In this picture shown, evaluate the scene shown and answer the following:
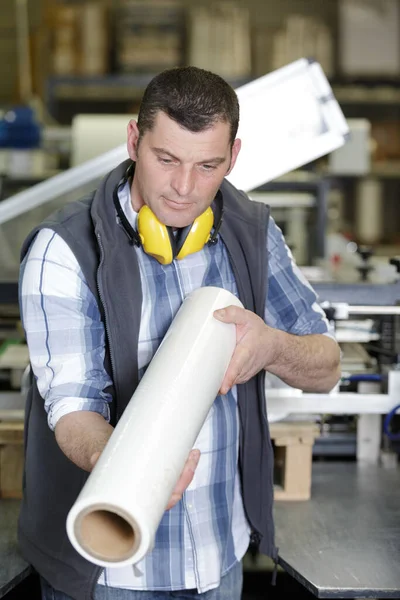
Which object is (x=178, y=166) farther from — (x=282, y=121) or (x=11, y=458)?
(x=11, y=458)

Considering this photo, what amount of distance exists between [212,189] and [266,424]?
46cm

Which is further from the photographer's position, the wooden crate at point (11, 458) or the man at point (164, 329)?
the wooden crate at point (11, 458)

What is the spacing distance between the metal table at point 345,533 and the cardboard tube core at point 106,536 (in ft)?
2.17

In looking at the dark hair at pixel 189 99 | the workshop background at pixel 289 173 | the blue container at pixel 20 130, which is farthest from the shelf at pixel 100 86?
the dark hair at pixel 189 99

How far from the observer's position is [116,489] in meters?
0.92

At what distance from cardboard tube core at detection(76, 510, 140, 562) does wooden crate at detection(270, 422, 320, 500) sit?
3.46ft

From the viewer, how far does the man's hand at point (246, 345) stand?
122cm

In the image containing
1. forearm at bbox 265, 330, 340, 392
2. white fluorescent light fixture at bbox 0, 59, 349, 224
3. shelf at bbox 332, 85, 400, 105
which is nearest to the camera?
forearm at bbox 265, 330, 340, 392

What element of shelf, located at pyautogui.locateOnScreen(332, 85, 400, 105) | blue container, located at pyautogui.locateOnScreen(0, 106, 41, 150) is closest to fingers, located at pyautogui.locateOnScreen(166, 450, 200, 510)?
blue container, located at pyautogui.locateOnScreen(0, 106, 41, 150)

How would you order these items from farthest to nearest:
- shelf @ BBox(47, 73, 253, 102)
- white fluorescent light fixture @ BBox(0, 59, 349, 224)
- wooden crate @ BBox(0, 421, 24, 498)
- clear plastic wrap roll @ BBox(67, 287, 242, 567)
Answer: shelf @ BBox(47, 73, 253, 102) < white fluorescent light fixture @ BBox(0, 59, 349, 224) < wooden crate @ BBox(0, 421, 24, 498) < clear plastic wrap roll @ BBox(67, 287, 242, 567)

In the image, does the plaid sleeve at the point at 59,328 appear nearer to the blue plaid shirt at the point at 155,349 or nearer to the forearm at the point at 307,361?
the blue plaid shirt at the point at 155,349

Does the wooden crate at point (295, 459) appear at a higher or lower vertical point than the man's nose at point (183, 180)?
lower

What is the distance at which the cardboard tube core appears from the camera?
97cm

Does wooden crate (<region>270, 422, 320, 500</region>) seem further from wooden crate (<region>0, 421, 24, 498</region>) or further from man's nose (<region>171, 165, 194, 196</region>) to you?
man's nose (<region>171, 165, 194, 196</region>)
